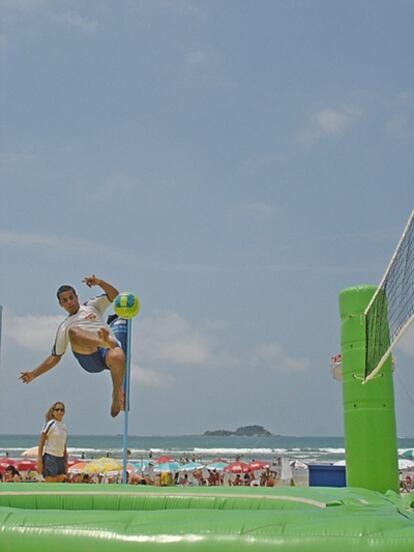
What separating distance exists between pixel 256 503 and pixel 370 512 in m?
1.98

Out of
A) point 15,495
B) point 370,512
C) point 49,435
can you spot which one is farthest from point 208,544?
point 49,435

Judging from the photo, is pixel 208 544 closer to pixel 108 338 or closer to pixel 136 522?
pixel 136 522

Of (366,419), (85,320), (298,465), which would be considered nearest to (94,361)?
(85,320)

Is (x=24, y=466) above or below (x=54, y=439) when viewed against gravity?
below

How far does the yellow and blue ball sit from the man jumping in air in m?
0.19

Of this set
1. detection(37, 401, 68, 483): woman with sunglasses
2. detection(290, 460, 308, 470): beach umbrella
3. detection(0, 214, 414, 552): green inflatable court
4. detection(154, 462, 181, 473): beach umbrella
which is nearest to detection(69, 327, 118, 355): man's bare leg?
detection(37, 401, 68, 483): woman with sunglasses

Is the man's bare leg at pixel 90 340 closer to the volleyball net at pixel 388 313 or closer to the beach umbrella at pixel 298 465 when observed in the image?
the volleyball net at pixel 388 313

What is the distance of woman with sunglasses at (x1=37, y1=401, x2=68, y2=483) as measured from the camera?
37.6 feet

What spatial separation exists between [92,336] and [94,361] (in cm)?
44

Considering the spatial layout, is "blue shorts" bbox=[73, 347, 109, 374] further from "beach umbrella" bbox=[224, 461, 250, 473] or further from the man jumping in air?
"beach umbrella" bbox=[224, 461, 250, 473]

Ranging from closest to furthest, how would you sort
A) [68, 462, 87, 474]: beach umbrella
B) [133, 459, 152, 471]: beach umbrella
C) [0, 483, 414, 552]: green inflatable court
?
[0, 483, 414, 552]: green inflatable court, [68, 462, 87, 474]: beach umbrella, [133, 459, 152, 471]: beach umbrella

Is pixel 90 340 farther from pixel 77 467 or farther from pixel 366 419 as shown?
pixel 77 467

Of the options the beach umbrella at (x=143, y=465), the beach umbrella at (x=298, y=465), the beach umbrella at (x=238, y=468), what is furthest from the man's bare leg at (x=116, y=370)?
the beach umbrella at (x=298, y=465)

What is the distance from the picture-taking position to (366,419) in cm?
907
